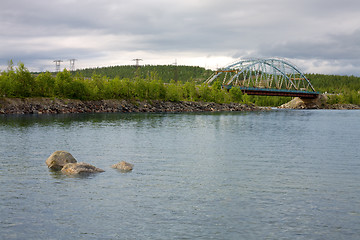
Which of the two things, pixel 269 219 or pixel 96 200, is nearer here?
pixel 269 219

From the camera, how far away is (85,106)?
13725 cm

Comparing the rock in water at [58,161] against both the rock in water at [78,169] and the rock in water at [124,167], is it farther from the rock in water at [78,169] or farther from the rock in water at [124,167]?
the rock in water at [124,167]

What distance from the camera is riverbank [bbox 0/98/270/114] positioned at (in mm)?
115375

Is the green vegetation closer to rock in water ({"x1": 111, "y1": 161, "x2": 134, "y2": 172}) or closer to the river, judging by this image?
the river

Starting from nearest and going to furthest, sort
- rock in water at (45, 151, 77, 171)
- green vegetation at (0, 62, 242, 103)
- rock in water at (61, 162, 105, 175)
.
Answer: rock in water at (61, 162, 105, 175) → rock in water at (45, 151, 77, 171) → green vegetation at (0, 62, 242, 103)

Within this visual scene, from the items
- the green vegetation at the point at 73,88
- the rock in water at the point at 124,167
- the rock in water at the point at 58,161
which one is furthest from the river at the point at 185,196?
the green vegetation at the point at 73,88

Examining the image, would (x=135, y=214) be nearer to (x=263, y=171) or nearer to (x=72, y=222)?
(x=72, y=222)

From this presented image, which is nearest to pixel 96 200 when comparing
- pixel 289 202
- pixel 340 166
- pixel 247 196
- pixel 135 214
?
pixel 135 214

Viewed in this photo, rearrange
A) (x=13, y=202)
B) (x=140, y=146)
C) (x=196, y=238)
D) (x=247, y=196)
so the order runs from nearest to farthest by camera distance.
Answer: (x=196, y=238) → (x=13, y=202) → (x=247, y=196) → (x=140, y=146)

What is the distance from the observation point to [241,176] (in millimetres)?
27359

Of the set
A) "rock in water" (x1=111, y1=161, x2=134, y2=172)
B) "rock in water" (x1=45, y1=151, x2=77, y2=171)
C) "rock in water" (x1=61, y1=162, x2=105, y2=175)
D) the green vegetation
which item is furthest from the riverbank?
"rock in water" (x1=111, y1=161, x2=134, y2=172)

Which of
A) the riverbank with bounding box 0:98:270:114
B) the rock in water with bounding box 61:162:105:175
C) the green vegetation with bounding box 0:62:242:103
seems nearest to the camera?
the rock in water with bounding box 61:162:105:175

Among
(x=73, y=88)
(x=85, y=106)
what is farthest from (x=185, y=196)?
(x=73, y=88)

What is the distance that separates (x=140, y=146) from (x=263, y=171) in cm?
1876
